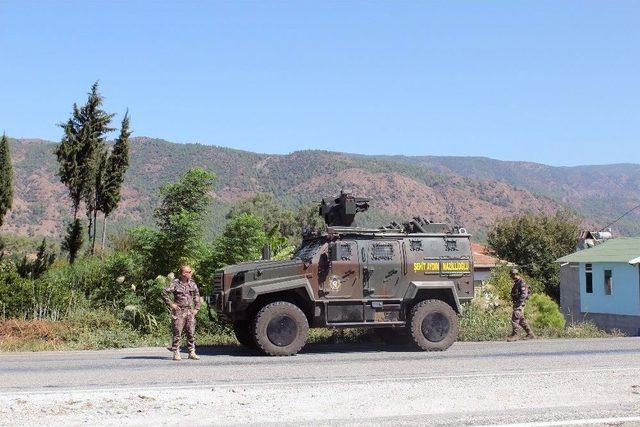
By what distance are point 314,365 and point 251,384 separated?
7.69 ft

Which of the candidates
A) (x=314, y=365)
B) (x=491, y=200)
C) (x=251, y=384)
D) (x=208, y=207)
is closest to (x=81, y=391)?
(x=251, y=384)

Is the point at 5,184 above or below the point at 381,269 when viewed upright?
above

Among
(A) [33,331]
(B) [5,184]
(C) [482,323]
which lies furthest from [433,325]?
(B) [5,184]

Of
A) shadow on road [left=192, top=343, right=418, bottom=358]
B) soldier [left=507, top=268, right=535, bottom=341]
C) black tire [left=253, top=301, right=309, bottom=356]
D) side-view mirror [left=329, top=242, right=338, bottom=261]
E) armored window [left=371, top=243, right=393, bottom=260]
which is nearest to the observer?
black tire [left=253, top=301, right=309, bottom=356]

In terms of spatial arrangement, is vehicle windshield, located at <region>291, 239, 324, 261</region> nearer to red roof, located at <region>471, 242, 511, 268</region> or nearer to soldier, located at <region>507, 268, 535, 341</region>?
soldier, located at <region>507, 268, 535, 341</region>

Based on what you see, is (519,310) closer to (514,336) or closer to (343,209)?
(514,336)

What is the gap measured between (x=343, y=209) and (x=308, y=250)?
3.56 ft

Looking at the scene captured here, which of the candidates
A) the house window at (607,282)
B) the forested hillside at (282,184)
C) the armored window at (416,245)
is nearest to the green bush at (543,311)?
the house window at (607,282)

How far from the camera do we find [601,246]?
138 feet

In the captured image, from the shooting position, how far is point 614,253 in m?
39.3

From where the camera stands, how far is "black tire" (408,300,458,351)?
48.7 ft

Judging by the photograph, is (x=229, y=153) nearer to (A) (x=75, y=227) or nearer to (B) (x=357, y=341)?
(A) (x=75, y=227)

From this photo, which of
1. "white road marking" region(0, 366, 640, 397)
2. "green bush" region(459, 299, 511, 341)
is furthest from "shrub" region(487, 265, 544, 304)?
"white road marking" region(0, 366, 640, 397)

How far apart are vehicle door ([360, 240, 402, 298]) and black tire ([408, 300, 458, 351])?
0.60m
